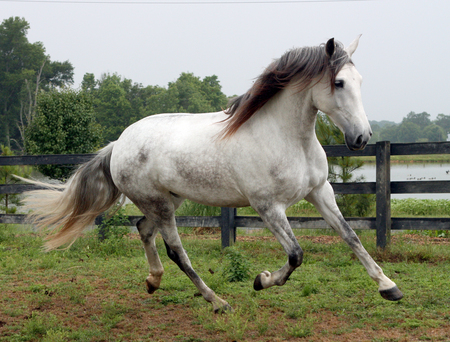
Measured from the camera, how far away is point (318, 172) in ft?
10.1

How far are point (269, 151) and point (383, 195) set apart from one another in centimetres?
304

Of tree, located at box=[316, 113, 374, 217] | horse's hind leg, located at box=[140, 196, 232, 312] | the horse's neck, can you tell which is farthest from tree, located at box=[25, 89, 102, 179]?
the horse's neck

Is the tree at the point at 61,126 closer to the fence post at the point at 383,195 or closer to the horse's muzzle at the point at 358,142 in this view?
the fence post at the point at 383,195

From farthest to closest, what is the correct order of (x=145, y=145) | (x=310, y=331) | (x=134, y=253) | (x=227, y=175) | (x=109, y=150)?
1. (x=134, y=253)
2. (x=109, y=150)
3. (x=145, y=145)
4. (x=227, y=175)
5. (x=310, y=331)

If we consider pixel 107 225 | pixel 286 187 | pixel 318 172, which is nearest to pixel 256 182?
pixel 286 187

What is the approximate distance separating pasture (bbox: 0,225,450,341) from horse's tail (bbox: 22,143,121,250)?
24.6 inches

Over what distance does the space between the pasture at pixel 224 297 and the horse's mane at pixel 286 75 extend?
1484mm

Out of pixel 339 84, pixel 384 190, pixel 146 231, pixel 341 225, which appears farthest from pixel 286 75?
pixel 384 190

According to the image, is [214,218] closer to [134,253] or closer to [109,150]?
[134,253]

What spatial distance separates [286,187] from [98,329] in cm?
179

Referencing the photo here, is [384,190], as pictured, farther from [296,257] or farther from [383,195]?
[296,257]

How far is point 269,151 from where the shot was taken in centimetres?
304

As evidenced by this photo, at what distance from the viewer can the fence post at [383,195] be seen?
544 centimetres

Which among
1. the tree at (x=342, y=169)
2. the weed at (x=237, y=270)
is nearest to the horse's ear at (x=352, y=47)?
the weed at (x=237, y=270)
